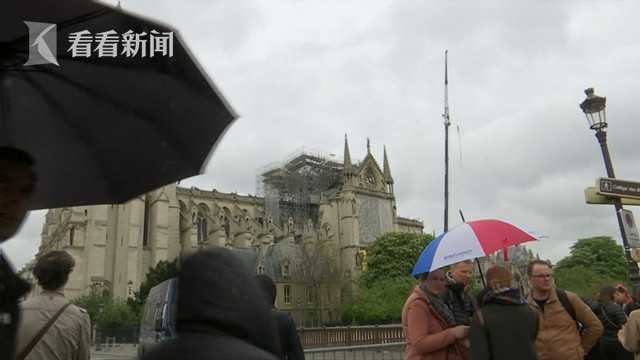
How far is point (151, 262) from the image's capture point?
1988 inches

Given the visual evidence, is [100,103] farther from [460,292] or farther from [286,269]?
[286,269]

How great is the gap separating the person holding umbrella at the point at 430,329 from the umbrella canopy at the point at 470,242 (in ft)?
1.08

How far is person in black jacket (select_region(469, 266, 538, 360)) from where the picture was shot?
4.12m

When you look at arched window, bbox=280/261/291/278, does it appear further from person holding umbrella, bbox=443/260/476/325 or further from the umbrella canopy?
person holding umbrella, bbox=443/260/476/325

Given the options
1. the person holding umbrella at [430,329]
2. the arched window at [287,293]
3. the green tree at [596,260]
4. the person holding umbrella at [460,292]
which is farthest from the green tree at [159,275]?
the green tree at [596,260]

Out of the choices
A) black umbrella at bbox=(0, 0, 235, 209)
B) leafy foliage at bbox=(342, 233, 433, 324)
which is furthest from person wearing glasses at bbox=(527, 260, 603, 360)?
leafy foliage at bbox=(342, 233, 433, 324)

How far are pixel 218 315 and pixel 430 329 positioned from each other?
3.71 meters

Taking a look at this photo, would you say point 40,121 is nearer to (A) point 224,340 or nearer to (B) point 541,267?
(A) point 224,340

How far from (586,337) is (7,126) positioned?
5022mm

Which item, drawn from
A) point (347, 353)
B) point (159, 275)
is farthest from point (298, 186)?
point (159, 275)

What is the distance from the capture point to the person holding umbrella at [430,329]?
4.51 m

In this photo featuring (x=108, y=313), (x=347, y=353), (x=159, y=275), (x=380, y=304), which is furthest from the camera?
(x=380, y=304)

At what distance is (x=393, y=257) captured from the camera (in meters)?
57.4

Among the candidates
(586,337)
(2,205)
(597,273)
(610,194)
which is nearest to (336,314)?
(597,273)
